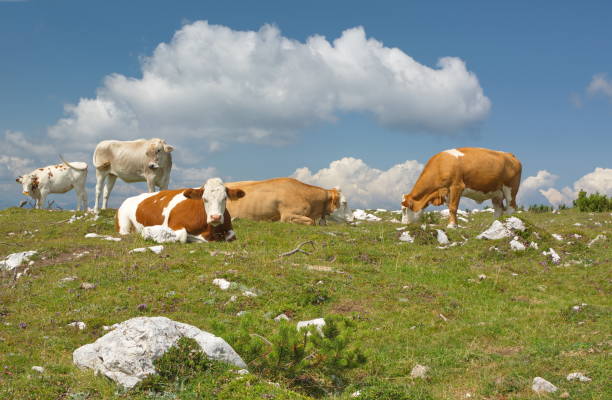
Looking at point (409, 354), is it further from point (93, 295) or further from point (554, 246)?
point (554, 246)

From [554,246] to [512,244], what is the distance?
1307 millimetres

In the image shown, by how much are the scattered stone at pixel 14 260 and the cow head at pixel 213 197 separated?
446 cm

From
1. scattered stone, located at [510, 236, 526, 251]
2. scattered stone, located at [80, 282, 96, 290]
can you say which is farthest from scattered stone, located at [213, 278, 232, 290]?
scattered stone, located at [510, 236, 526, 251]

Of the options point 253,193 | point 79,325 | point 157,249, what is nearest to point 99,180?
point 253,193

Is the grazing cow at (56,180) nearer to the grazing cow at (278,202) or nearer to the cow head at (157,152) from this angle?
the cow head at (157,152)

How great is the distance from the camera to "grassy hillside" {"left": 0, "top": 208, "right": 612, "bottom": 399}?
663 centimetres

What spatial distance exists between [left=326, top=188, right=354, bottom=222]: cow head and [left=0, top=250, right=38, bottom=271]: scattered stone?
1243 centimetres

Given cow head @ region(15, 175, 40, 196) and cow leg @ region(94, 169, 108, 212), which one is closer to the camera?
cow leg @ region(94, 169, 108, 212)

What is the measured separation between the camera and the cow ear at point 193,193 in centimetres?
1591

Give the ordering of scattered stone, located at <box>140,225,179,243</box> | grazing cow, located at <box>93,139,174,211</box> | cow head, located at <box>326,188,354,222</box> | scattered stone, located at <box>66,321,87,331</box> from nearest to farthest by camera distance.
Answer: scattered stone, located at <box>66,321,87,331</box> < scattered stone, located at <box>140,225,179,243</box> < cow head, located at <box>326,188,354,222</box> < grazing cow, located at <box>93,139,174,211</box>

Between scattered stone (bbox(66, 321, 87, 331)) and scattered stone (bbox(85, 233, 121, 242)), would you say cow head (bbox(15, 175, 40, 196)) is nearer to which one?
scattered stone (bbox(85, 233, 121, 242))

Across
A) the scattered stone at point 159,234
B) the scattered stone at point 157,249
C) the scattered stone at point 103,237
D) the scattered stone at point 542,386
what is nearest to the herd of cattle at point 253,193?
the scattered stone at point 159,234

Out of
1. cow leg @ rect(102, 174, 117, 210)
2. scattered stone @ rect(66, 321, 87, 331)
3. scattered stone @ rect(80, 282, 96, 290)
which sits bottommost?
scattered stone @ rect(66, 321, 87, 331)

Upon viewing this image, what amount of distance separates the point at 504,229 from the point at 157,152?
1457 centimetres
